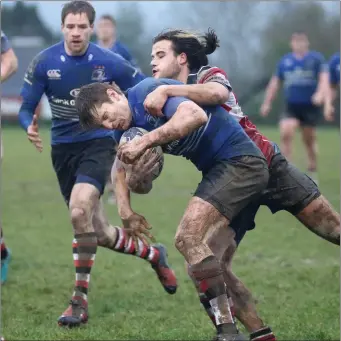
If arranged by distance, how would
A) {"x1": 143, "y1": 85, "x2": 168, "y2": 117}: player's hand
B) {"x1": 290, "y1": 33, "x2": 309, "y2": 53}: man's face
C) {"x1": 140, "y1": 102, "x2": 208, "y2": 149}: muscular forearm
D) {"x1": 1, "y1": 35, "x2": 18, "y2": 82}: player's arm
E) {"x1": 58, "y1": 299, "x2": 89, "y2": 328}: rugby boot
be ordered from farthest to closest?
{"x1": 290, "y1": 33, "x2": 309, "y2": 53}: man's face < {"x1": 1, "y1": 35, "x2": 18, "y2": 82}: player's arm < {"x1": 58, "y1": 299, "x2": 89, "y2": 328}: rugby boot < {"x1": 143, "y1": 85, "x2": 168, "y2": 117}: player's hand < {"x1": 140, "y1": 102, "x2": 208, "y2": 149}: muscular forearm

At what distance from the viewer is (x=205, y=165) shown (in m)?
5.59

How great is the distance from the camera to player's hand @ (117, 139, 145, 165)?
507 cm

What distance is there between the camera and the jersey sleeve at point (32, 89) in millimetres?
7445

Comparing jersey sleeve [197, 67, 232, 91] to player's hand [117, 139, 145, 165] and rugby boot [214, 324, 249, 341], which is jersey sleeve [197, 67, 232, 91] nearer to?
player's hand [117, 139, 145, 165]

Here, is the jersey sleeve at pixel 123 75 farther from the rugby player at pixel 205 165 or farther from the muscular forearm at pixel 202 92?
the muscular forearm at pixel 202 92

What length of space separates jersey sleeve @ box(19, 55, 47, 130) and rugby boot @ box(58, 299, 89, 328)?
1.58 m

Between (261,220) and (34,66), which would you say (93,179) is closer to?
(34,66)

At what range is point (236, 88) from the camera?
124ft

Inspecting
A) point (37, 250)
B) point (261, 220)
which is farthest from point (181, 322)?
point (261, 220)

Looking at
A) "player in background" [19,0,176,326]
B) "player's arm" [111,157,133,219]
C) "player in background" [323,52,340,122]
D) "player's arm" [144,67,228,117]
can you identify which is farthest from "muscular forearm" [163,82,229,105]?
"player in background" [323,52,340,122]

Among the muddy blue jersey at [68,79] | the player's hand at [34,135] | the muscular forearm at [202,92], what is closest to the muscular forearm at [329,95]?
the muddy blue jersey at [68,79]

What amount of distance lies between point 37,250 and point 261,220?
3307 millimetres

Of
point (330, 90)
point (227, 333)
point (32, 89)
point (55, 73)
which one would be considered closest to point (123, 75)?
point (55, 73)

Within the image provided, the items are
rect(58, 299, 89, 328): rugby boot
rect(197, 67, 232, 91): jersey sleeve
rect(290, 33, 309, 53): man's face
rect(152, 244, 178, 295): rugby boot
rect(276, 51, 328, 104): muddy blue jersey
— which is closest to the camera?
rect(197, 67, 232, 91): jersey sleeve
